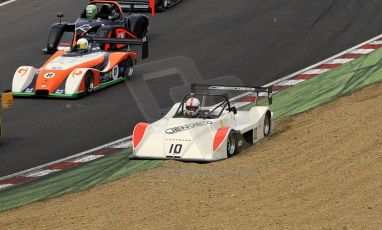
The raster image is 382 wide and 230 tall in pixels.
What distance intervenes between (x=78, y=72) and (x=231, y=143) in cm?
764

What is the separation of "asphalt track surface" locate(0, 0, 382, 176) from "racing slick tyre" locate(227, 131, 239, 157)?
3.72 metres

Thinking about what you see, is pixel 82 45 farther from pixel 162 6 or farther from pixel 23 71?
pixel 162 6

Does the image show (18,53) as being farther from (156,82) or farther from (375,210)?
(375,210)

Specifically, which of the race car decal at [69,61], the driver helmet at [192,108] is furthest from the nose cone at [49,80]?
the driver helmet at [192,108]

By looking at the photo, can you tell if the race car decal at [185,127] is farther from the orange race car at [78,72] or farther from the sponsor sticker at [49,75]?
the sponsor sticker at [49,75]

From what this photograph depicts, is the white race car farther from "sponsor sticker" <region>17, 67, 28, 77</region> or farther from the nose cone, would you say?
"sponsor sticker" <region>17, 67, 28, 77</region>

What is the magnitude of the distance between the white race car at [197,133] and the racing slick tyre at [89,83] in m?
5.82

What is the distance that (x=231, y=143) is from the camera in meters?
19.9

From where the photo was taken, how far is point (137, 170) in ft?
64.3

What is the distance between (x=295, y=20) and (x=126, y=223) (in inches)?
748

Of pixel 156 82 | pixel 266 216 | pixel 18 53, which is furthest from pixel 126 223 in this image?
pixel 18 53

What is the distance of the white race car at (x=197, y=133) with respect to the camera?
19.7 meters

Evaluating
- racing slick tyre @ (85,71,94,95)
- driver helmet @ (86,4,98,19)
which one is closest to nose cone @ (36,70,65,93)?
racing slick tyre @ (85,71,94,95)

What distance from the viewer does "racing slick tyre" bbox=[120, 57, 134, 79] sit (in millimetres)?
28219
